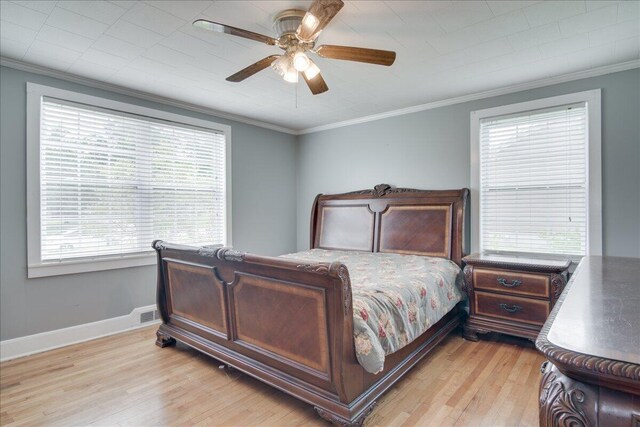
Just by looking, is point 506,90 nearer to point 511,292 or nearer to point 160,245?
point 511,292

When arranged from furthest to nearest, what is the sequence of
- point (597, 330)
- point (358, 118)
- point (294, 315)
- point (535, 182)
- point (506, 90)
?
point (358, 118), point (506, 90), point (535, 182), point (294, 315), point (597, 330)

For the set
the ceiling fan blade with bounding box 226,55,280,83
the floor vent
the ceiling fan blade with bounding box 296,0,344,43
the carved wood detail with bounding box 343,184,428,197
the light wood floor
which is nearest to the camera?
the ceiling fan blade with bounding box 296,0,344,43

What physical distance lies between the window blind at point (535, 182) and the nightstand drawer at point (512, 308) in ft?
2.14

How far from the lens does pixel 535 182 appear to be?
330cm

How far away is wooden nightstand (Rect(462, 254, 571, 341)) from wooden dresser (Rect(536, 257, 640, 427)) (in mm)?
2127

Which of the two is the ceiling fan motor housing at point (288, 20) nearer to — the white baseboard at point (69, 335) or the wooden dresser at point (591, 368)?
the wooden dresser at point (591, 368)

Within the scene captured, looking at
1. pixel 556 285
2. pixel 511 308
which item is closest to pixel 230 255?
pixel 511 308

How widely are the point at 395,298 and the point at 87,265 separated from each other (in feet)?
9.61

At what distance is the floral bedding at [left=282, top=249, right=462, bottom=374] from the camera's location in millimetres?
1836

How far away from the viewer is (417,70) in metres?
2.96

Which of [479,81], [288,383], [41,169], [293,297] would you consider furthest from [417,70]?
[41,169]

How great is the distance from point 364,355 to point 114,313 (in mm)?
2843

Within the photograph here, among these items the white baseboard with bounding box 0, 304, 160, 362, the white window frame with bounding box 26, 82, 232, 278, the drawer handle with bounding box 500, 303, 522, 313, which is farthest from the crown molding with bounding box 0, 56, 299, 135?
the drawer handle with bounding box 500, 303, 522, 313

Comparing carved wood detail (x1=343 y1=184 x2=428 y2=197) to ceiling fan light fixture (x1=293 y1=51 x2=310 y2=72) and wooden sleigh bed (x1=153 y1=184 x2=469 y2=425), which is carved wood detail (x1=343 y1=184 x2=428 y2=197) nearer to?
wooden sleigh bed (x1=153 y1=184 x2=469 y2=425)
